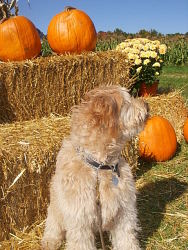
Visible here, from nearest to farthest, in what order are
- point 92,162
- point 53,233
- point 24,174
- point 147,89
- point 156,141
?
point 92,162 → point 53,233 → point 24,174 → point 156,141 → point 147,89

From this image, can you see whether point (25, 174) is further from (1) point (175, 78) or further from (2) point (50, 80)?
(1) point (175, 78)

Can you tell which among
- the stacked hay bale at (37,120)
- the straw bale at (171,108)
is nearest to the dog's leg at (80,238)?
the stacked hay bale at (37,120)

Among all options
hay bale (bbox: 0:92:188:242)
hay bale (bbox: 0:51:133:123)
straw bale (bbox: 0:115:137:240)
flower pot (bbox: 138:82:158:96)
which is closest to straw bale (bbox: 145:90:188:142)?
flower pot (bbox: 138:82:158:96)

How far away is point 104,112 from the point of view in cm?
303

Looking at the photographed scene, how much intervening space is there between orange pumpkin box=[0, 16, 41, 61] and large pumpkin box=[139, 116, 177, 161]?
244 cm

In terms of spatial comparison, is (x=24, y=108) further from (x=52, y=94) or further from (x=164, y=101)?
(x=164, y=101)

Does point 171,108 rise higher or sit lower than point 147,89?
lower

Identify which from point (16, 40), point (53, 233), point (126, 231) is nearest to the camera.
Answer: point (126, 231)

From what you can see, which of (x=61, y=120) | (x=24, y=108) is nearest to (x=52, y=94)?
(x=24, y=108)

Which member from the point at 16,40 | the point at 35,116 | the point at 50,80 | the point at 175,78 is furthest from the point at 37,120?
the point at 175,78

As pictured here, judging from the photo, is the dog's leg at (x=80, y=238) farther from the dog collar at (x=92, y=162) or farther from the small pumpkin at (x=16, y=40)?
the small pumpkin at (x=16, y=40)

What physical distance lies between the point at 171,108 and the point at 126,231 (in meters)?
4.50

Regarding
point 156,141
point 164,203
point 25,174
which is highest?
point 25,174

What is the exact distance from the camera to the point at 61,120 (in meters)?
5.21
